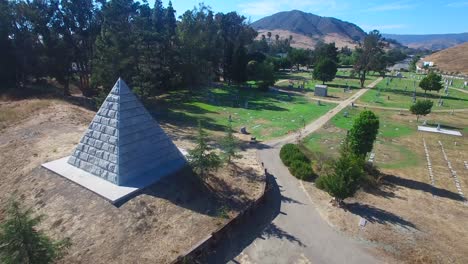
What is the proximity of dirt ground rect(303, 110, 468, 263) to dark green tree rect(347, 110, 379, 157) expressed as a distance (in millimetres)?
3025

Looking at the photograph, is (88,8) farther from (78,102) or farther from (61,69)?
(78,102)

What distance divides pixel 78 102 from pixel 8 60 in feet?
39.2

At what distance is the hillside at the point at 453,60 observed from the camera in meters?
118

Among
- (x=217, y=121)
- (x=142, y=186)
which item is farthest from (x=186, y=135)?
(x=142, y=186)

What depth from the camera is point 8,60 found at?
4041cm

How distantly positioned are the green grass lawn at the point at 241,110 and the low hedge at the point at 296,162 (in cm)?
672

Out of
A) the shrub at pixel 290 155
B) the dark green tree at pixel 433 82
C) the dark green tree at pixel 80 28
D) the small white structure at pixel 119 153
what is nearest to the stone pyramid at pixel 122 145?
the small white structure at pixel 119 153

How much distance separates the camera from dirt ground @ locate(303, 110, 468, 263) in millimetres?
15114

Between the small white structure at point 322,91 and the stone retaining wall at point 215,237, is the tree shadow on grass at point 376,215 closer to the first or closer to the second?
the stone retaining wall at point 215,237

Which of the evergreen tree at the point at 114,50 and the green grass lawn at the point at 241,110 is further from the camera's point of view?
the green grass lawn at the point at 241,110

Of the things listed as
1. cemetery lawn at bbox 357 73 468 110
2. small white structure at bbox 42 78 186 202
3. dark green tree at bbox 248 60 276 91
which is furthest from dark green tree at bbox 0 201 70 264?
dark green tree at bbox 248 60 276 91

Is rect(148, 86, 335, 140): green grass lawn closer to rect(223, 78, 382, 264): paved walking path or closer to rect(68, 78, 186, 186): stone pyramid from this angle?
rect(223, 78, 382, 264): paved walking path

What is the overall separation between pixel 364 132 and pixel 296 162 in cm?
554

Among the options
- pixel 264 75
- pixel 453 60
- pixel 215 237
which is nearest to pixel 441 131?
pixel 264 75
